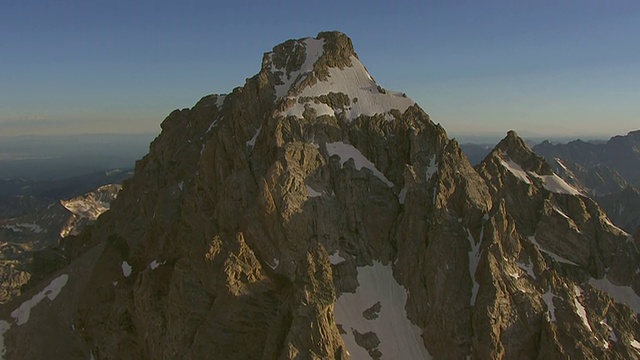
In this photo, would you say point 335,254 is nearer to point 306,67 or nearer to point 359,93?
point 359,93

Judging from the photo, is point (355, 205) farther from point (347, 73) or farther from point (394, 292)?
point (347, 73)

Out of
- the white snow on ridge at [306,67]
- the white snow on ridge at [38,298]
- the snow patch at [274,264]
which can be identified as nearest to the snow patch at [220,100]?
the white snow on ridge at [306,67]

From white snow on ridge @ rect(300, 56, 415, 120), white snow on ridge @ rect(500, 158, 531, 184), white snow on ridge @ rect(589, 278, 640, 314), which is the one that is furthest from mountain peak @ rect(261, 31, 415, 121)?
white snow on ridge @ rect(589, 278, 640, 314)

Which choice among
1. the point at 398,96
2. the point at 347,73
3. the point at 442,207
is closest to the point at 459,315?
the point at 442,207

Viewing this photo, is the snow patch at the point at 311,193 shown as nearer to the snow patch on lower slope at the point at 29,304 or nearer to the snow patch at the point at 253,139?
the snow patch at the point at 253,139

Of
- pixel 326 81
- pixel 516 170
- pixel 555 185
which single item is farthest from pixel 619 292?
pixel 326 81

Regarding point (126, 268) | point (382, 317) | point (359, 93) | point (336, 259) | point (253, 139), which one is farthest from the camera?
point (359, 93)
